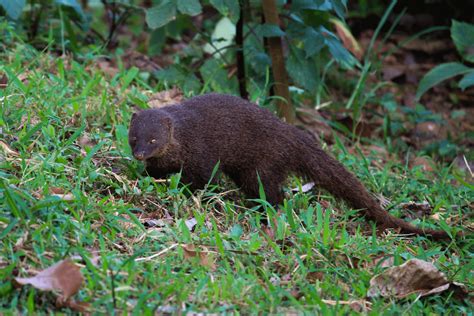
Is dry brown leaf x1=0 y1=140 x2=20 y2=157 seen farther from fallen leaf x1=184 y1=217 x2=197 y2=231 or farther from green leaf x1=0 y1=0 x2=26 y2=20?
green leaf x1=0 y1=0 x2=26 y2=20

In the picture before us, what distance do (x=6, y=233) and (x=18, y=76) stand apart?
7.68 feet

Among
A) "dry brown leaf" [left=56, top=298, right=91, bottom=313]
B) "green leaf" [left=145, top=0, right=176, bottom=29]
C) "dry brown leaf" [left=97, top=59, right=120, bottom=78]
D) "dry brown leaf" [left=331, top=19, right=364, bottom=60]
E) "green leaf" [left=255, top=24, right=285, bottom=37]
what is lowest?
"dry brown leaf" [left=56, top=298, right=91, bottom=313]

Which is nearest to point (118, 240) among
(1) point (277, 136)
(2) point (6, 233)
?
(2) point (6, 233)

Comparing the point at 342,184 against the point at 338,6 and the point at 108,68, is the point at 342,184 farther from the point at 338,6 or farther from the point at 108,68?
the point at 108,68

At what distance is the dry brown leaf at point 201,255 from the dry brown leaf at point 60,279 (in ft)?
2.22

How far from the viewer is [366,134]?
6.57 meters

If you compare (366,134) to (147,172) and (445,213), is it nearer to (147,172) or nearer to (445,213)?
(445,213)

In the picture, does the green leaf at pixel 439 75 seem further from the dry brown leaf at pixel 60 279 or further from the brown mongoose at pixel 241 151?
the dry brown leaf at pixel 60 279

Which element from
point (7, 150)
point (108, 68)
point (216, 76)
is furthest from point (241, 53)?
point (7, 150)

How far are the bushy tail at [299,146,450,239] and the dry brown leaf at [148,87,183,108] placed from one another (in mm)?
1423

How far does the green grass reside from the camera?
3.22 metres

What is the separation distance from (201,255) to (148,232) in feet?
1.10

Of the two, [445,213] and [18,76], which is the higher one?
[18,76]

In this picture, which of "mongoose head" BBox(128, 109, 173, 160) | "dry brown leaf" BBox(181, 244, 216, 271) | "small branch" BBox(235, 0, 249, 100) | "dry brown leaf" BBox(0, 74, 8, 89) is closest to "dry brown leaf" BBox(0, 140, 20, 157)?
"mongoose head" BBox(128, 109, 173, 160)
